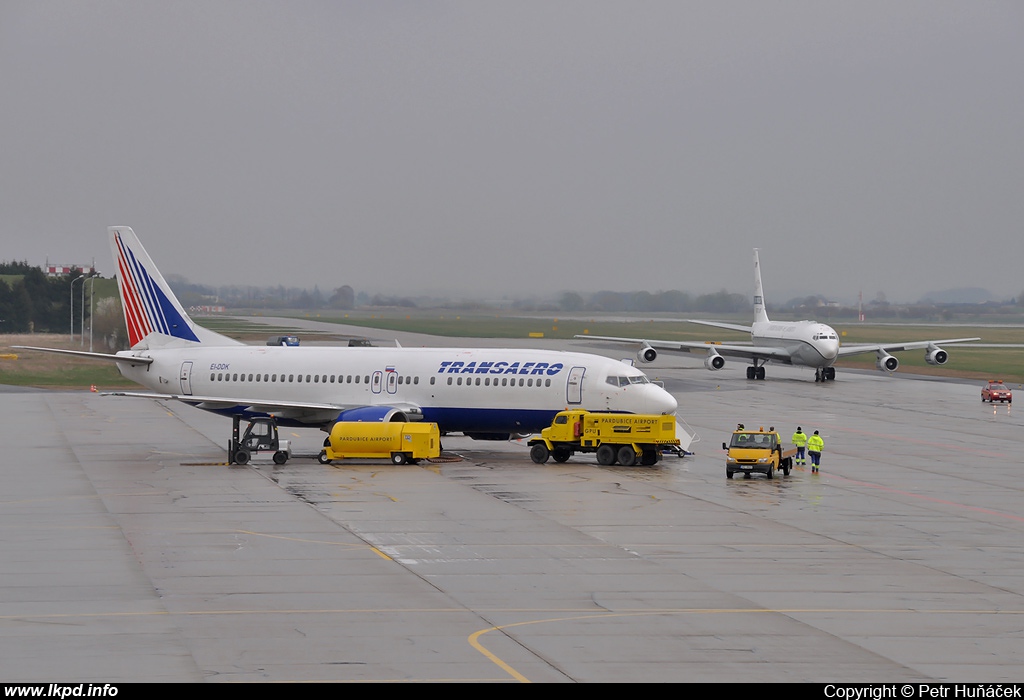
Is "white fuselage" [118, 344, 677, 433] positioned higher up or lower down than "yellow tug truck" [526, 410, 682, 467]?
higher up

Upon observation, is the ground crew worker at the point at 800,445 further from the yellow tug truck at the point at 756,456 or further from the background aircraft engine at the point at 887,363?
the background aircraft engine at the point at 887,363

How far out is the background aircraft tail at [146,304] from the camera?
5278cm

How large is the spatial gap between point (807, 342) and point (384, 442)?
56784 millimetres

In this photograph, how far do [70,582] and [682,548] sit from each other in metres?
13.5

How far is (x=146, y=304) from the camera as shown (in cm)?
5294

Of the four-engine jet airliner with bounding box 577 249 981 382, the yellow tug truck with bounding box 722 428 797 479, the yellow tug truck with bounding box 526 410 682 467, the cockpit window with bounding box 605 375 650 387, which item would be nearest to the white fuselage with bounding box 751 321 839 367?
the four-engine jet airliner with bounding box 577 249 981 382

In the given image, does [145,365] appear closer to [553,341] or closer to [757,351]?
[757,351]

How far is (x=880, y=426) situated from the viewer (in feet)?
201

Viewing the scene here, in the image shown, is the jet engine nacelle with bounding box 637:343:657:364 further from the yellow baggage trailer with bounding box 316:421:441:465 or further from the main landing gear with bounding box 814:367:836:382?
the yellow baggage trailer with bounding box 316:421:441:465

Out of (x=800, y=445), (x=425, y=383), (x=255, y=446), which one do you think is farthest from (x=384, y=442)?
(x=800, y=445)

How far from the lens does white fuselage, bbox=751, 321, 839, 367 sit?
92.8 meters

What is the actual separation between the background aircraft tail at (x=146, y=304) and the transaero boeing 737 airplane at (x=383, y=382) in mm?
62

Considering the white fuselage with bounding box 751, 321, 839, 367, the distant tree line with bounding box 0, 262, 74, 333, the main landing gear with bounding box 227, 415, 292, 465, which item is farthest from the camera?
the distant tree line with bounding box 0, 262, 74, 333

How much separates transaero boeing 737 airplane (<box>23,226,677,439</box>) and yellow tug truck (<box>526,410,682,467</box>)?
1.48 m
